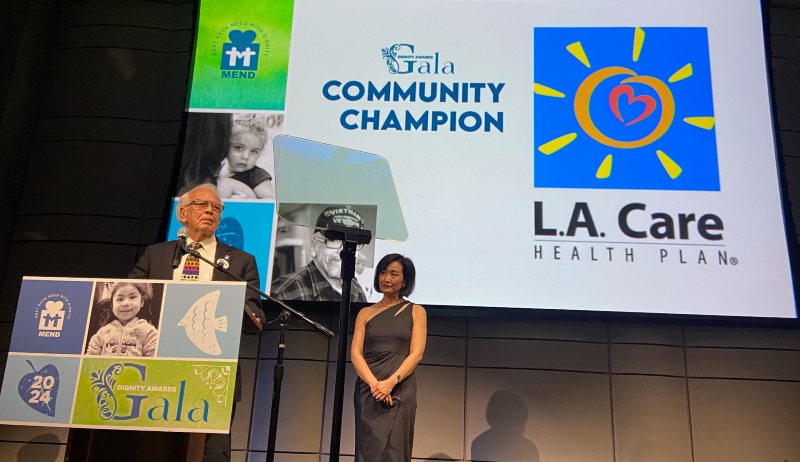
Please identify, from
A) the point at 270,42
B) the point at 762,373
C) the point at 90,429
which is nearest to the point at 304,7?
the point at 270,42

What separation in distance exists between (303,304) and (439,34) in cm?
186

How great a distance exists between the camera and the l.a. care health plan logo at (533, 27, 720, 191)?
3.58 metres

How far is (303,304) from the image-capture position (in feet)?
11.7

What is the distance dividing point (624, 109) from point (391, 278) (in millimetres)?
1872

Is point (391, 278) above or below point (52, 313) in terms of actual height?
above

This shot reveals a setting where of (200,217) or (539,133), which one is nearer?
(200,217)

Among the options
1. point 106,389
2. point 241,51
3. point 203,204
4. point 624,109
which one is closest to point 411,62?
point 241,51

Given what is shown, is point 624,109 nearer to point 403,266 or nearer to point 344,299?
point 403,266

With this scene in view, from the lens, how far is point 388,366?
2.81 m

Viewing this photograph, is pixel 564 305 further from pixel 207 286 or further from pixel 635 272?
pixel 207 286

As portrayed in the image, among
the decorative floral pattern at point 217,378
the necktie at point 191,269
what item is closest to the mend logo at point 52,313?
the decorative floral pattern at point 217,378

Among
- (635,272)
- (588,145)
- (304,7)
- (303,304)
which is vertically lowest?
(303,304)

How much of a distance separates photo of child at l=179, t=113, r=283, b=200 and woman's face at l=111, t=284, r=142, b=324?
2.04 m

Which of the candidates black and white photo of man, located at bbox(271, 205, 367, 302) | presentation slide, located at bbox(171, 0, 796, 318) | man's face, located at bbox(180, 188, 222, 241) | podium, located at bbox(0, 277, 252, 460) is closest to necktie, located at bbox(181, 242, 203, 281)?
man's face, located at bbox(180, 188, 222, 241)
